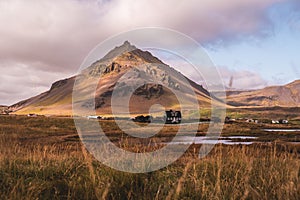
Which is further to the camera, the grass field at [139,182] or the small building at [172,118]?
the small building at [172,118]

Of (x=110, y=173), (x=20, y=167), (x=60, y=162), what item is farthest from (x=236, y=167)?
(x=20, y=167)

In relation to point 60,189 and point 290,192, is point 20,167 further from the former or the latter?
point 290,192

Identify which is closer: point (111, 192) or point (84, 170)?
point (111, 192)

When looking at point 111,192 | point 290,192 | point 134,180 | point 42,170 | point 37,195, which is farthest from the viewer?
point 42,170

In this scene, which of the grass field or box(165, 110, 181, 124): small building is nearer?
the grass field

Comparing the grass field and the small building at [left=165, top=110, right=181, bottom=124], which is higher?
the small building at [left=165, top=110, right=181, bottom=124]

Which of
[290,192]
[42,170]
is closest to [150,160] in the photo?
[42,170]

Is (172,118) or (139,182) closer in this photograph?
(139,182)

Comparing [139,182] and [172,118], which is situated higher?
[172,118]

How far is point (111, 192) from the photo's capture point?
7.47 metres

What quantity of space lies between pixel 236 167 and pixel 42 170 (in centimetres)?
502

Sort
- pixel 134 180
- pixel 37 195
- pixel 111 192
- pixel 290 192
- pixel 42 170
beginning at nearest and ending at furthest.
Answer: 1. pixel 290 192
2. pixel 37 195
3. pixel 111 192
4. pixel 134 180
5. pixel 42 170

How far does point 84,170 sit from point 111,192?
1.78 metres

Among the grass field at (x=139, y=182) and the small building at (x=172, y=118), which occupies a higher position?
the small building at (x=172, y=118)
